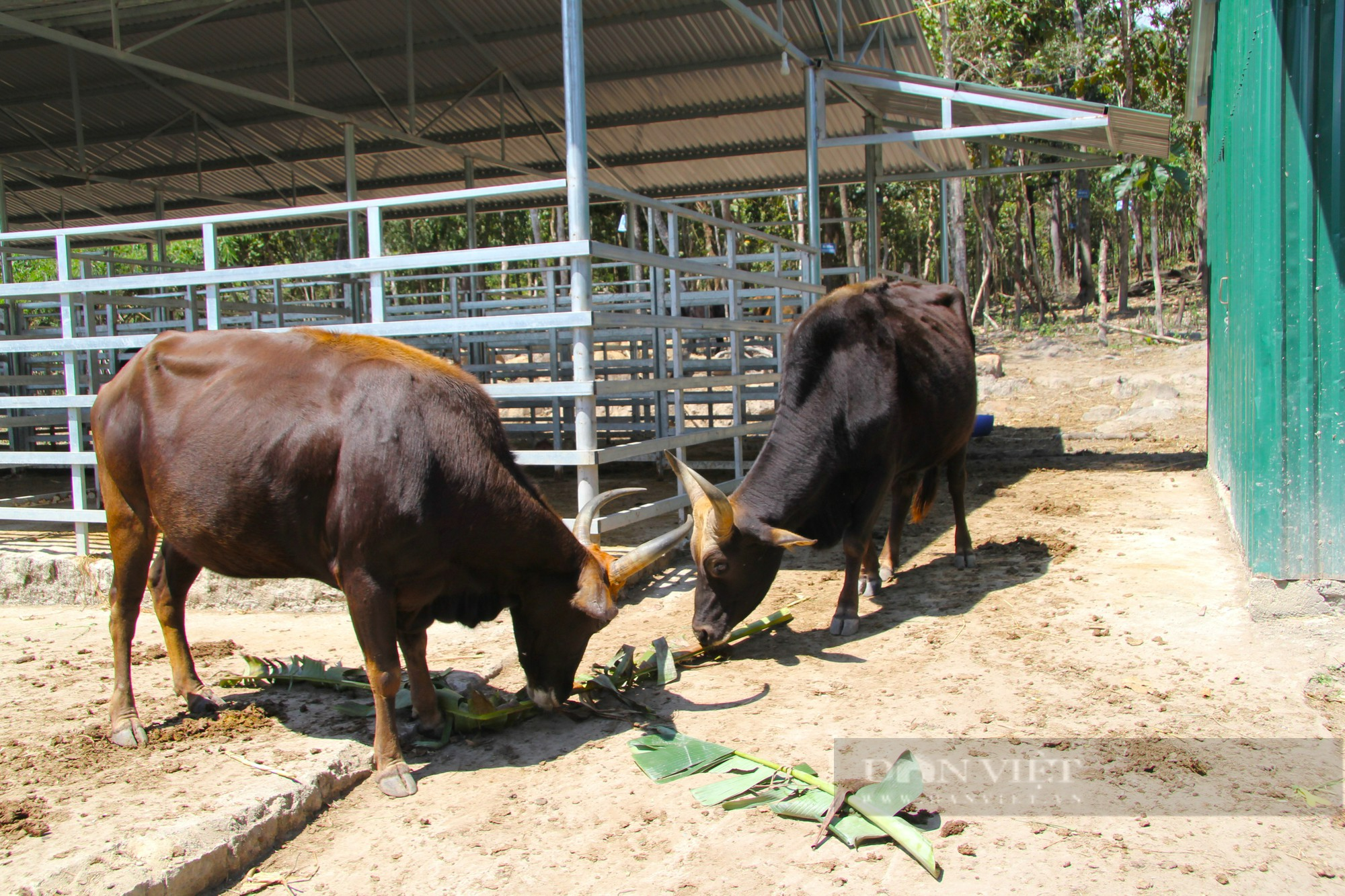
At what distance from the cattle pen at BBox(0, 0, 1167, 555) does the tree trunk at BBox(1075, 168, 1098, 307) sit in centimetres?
1367

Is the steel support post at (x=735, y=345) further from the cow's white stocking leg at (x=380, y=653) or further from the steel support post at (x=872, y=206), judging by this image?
the cow's white stocking leg at (x=380, y=653)

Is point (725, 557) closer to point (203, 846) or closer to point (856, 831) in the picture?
point (856, 831)

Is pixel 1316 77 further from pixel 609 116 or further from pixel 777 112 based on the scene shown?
pixel 609 116

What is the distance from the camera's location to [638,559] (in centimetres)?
432

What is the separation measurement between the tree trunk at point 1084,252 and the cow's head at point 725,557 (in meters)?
24.4

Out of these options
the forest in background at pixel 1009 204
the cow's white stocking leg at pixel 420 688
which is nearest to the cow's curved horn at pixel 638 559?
the cow's white stocking leg at pixel 420 688

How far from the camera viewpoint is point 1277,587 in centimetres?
476

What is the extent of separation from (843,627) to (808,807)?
2.12 meters

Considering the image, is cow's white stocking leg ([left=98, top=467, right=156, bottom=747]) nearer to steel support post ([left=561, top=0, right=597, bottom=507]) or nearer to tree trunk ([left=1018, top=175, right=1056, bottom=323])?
steel support post ([left=561, top=0, right=597, bottom=507])

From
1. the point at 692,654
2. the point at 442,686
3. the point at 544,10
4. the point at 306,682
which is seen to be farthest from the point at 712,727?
the point at 544,10

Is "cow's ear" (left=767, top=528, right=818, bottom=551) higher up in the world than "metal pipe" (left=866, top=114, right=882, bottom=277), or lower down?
lower down

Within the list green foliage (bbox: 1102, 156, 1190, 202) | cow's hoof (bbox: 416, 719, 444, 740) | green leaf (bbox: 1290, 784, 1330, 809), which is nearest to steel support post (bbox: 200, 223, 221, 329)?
cow's hoof (bbox: 416, 719, 444, 740)

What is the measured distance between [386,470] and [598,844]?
1.57 metres

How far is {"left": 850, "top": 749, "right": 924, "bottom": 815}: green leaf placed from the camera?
3189 mm
